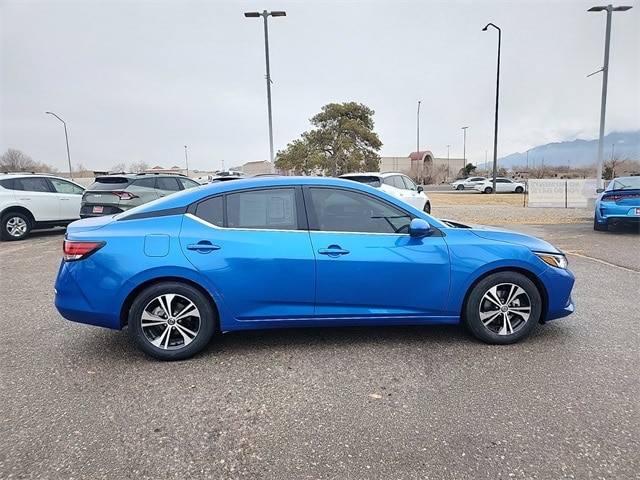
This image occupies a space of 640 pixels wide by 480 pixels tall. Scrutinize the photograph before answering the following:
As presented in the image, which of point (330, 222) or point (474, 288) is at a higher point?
point (330, 222)

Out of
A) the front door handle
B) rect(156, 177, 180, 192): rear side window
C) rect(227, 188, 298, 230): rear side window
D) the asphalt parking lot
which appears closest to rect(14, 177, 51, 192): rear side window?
rect(156, 177, 180, 192): rear side window

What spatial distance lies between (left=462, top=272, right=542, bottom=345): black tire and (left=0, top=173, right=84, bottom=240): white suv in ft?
34.1

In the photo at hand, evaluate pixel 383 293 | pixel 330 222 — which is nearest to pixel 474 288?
pixel 383 293

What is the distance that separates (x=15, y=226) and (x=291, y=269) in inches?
379

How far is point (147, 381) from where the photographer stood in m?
3.08

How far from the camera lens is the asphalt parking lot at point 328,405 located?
222 centimetres

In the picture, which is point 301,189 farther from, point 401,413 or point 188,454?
point 188,454

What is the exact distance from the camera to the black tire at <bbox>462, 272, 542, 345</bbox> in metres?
3.60

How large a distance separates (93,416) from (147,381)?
47 centimetres

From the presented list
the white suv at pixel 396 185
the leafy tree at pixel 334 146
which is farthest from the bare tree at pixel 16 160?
the white suv at pixel 396 185

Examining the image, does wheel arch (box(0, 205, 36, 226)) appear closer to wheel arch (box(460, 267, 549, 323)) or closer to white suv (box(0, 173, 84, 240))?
white suv (box(0, 173, 84, 240))

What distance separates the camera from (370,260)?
11.2 ft

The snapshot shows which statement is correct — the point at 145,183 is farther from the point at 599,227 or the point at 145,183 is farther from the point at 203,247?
the point at 599,227

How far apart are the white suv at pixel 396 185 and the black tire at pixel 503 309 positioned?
6953 millimetres
